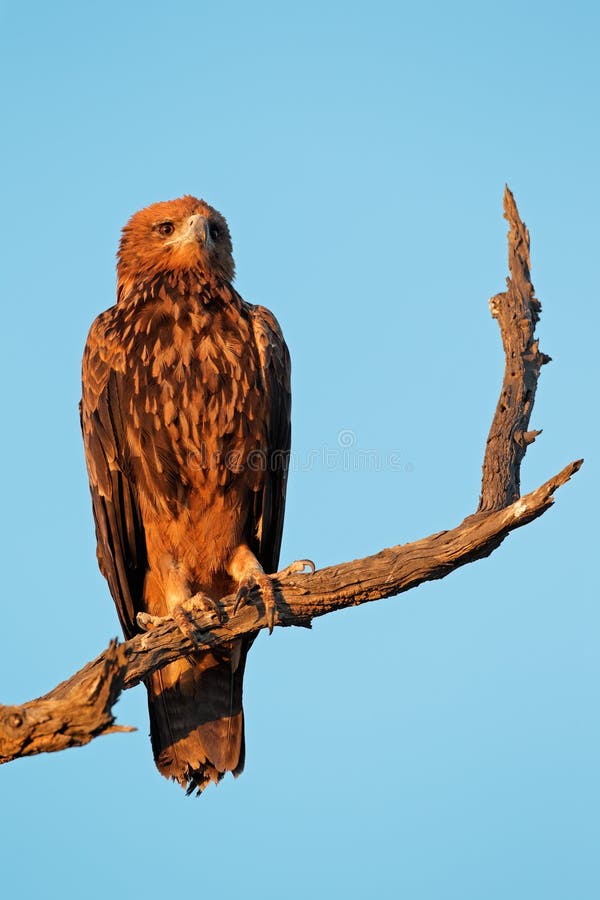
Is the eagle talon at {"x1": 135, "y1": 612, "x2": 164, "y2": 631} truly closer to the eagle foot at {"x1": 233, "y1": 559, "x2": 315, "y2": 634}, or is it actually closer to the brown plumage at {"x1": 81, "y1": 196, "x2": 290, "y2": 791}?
the brown plumage at {"x1": 81, "y1": 196, "x2": 290, "y2": 791}

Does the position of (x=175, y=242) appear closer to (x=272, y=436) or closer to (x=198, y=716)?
(x=272, y=436)

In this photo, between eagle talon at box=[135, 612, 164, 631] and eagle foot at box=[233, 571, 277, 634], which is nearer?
eagle foot at box=[233, 571, 277, 634]

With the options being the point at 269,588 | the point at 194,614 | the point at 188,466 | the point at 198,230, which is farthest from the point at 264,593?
the point at 198,230

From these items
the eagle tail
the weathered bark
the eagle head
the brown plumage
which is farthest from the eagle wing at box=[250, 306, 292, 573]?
the weathered bark

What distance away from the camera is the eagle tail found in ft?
20.7

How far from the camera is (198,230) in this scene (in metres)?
6.65

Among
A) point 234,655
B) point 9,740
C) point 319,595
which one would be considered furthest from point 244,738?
point 9,740

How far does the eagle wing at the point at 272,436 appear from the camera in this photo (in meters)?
6.28

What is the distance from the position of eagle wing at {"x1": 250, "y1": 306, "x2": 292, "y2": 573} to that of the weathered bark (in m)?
0.85

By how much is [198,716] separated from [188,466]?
1.48 metres

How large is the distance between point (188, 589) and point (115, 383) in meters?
1.21

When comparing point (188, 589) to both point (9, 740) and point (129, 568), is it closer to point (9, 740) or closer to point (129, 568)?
point (129, 568)

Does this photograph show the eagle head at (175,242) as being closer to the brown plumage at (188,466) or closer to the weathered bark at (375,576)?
the brown plumage at (188,466)

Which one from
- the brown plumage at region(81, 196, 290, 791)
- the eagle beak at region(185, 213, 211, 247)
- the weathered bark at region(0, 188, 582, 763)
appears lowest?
the weathered bark at region(0, 188, 582, 763)
